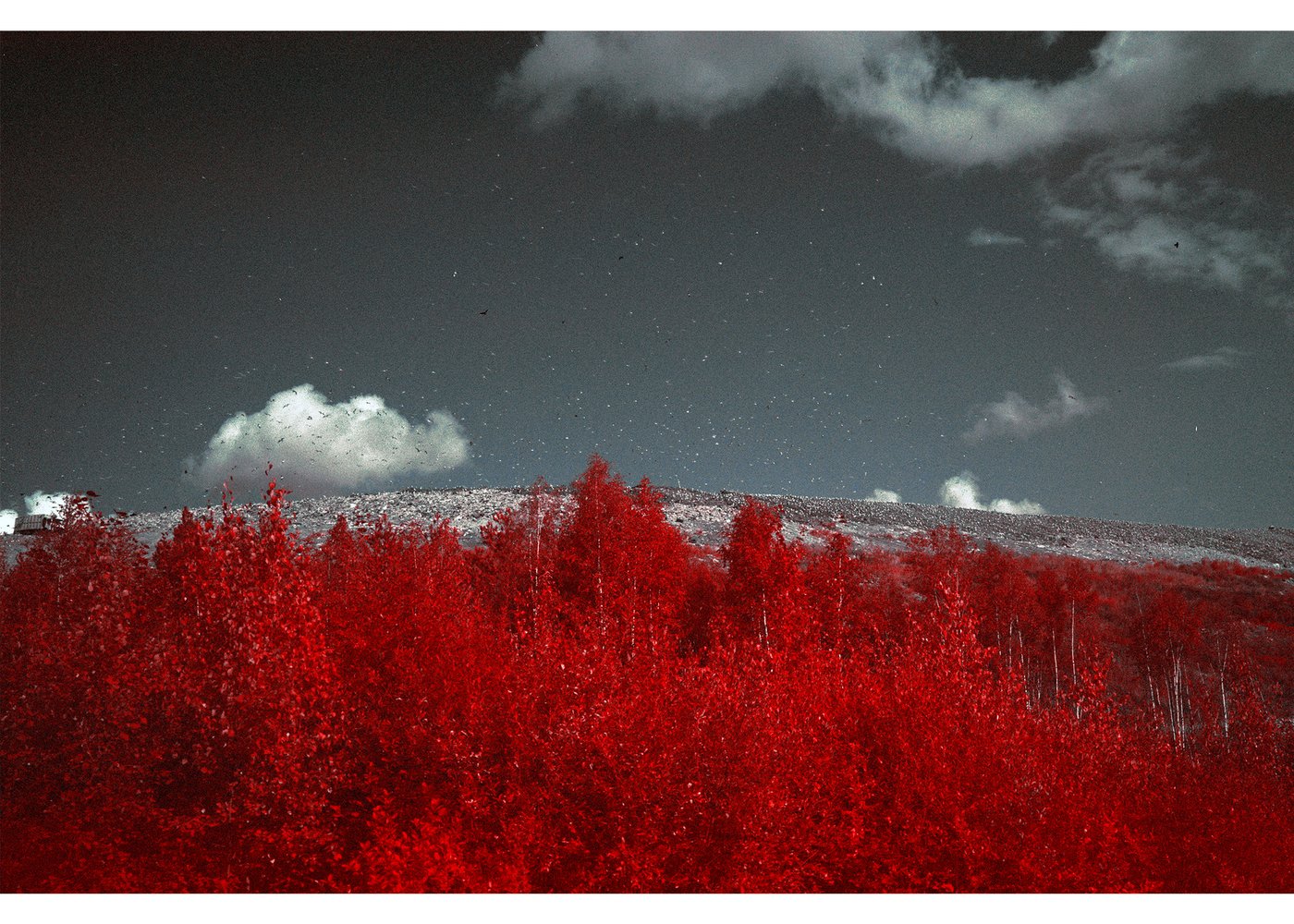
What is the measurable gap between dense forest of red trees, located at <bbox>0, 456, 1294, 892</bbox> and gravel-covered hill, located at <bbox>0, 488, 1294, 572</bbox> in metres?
16.9

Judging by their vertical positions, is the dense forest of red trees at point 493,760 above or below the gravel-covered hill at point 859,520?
below

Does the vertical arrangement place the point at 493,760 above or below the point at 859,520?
below

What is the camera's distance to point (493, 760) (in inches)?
762

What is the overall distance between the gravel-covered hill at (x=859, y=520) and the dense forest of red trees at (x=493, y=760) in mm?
16949

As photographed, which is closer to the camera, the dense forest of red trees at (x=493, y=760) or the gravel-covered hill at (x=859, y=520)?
the dense forest of red trees at (x=493, y=760)

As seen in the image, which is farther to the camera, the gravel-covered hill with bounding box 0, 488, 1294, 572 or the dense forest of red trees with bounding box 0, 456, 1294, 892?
the gravel-covered hill with bounding box 0, 488, 1294, 572

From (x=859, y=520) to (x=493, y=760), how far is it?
53.7 meters

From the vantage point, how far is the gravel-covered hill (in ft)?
144

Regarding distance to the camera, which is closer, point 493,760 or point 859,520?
point 493,760

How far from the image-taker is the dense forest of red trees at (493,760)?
13523mm

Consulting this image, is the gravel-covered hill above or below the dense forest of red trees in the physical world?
above

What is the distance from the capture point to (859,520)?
67.8 meters
